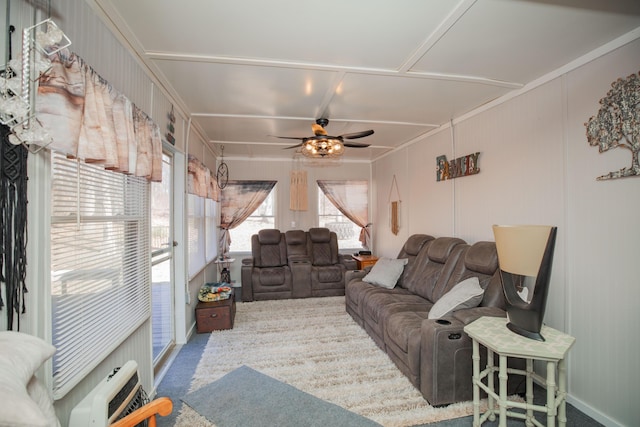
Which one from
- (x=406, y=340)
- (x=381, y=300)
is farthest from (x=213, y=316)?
(x=406, y=340)

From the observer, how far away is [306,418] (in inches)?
78.3

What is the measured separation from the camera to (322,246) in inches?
217

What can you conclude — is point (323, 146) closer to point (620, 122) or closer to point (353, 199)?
point (620, 122)

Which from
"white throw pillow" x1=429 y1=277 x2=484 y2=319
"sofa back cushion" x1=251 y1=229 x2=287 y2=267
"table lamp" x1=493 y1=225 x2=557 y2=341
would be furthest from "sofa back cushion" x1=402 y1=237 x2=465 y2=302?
"sofa back cushion" x1=251 y1=229 x2=287 y2=267

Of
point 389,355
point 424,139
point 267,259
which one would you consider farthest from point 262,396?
point 424,139

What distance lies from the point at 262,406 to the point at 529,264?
2063 mm

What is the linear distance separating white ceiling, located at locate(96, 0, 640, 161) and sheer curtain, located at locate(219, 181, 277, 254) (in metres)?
2.74

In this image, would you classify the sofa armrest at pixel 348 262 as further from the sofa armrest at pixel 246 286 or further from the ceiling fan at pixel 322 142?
the ceiling fan at pixel 322 142

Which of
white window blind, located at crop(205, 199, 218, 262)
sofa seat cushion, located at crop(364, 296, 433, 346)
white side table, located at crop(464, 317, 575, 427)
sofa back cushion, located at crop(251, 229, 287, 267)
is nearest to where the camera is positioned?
white side table, located at crop(464, 317, 575, 427)

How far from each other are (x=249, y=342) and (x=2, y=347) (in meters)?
2.58

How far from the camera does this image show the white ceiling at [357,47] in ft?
5.17

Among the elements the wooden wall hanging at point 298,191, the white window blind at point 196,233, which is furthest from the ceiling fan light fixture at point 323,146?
the wooden wall hanging at point 298,191

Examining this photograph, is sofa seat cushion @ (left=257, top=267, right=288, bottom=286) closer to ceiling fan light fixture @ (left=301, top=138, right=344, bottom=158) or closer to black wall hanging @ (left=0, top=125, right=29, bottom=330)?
ceiling fan light fixture @ (left=301, top=138, right=344, bottom=158)

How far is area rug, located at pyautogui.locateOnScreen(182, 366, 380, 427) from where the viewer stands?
6.42 feet
